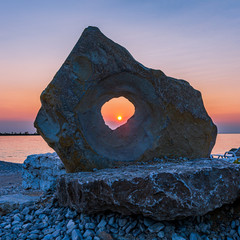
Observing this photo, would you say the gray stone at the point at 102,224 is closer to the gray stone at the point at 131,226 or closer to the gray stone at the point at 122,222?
the gray stone at the point at 122,222

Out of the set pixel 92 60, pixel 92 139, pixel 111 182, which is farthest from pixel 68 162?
pixel 92 60

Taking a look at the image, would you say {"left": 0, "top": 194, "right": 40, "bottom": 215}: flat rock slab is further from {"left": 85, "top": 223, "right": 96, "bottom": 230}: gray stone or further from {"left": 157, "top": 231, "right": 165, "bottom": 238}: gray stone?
{"left": 157, "top": 231, "right": 165, "bottom": 238}: gray stone

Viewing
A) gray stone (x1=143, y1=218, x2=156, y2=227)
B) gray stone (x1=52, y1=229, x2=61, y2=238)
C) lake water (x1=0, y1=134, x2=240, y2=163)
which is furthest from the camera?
lake water (x1=0, y1=134, x2=240, y2=163)

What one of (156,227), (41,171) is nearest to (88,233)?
(156,227)

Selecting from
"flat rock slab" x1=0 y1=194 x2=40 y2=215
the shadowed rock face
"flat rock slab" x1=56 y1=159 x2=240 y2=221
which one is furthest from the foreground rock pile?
the shadowed rock face

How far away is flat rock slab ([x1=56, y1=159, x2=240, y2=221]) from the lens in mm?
3711

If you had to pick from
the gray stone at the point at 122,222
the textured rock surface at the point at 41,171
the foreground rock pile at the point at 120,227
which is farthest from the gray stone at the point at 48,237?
the textured rock surface at the point at 41,171

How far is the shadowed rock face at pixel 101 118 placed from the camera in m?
5.53

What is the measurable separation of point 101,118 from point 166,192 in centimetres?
289

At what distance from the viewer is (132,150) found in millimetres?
6266

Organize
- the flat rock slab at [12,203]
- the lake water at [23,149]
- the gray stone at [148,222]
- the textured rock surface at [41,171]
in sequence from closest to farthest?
the gray stone at [148,222] < the flat rock slab at [12,203] < the textured rock surface at [41,171] < the lake water at [23,149]

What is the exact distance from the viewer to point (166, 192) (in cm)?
371

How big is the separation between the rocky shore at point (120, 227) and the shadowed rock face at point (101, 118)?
1.28 metres

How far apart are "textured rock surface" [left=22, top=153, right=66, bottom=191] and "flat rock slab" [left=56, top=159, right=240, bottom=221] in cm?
399
